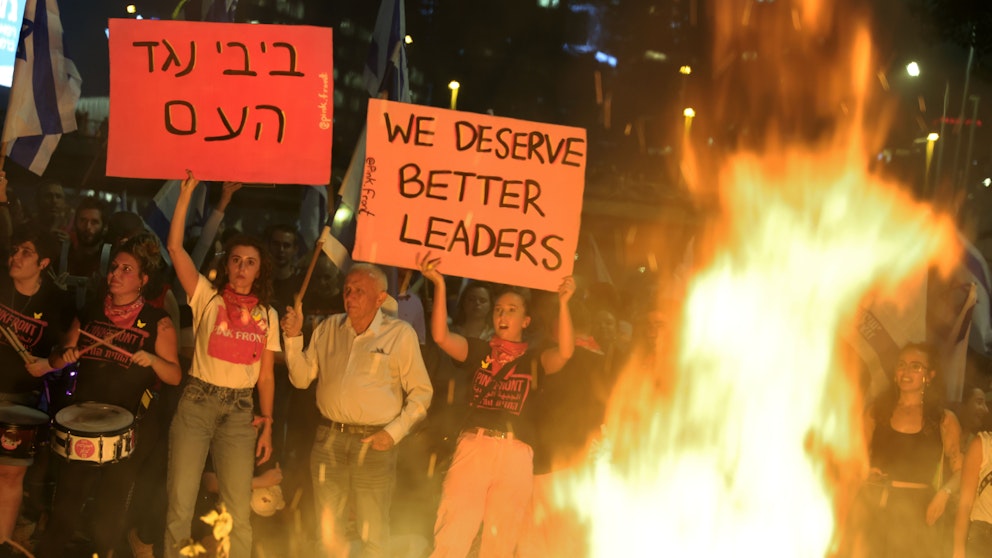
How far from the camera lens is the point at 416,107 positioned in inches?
279

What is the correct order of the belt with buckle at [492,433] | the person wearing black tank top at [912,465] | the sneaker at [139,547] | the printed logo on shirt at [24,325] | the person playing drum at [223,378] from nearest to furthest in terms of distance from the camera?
the person playing drum at [223,378] → the belt with buckle at [492,433] → the printed logo on shirt at [24,325] → the sneaker at [139,547] → the person wearing black tank top at [912,465]

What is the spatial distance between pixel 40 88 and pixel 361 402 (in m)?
3.48

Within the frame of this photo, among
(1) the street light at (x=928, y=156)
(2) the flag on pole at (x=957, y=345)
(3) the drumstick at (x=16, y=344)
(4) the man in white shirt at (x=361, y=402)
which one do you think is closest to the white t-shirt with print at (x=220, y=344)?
(4) the man in white shirt at (x=361, y=402)

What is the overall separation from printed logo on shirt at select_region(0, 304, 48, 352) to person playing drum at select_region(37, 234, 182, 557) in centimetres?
38

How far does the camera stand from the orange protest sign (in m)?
6.98

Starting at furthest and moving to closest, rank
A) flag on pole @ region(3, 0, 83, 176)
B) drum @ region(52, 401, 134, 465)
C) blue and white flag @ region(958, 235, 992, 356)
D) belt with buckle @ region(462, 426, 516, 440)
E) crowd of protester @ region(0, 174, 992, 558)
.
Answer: blue and white flag @ region(958, 235, 992, 356) < flag on pole @ region(3, 0, 83, 176) < belt with buckle @ region(462, 426, 516, 440) < crowd of protester @ region(0, 174, 992, 558) < drum @ region(52, 401, 134, 465)

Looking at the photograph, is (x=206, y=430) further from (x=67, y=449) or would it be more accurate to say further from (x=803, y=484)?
(x=803, y=484)

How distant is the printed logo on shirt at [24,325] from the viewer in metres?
6.93

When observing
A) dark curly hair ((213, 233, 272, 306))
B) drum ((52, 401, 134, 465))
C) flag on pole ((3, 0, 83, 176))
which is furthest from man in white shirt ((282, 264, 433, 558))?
flag on pole ((3, 0, 83, 176))

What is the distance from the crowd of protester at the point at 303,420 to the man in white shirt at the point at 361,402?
0.5 inches

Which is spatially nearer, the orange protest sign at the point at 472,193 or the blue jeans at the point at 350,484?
the blue jeans at the point at 350,484

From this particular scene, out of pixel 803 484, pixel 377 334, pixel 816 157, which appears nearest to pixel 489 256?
pixel 377 334
